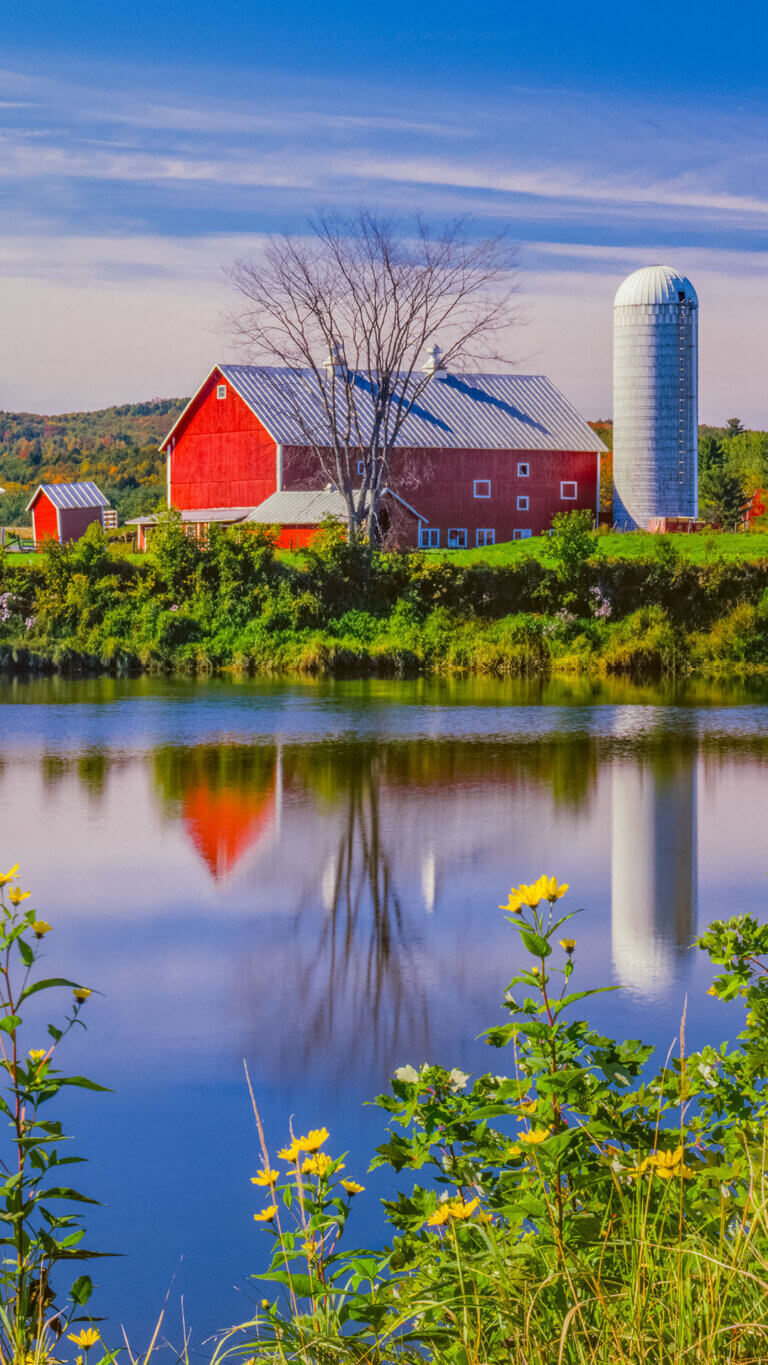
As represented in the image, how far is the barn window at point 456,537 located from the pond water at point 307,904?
27.3 metres

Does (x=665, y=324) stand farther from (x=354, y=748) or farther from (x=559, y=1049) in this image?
(x=559, y=1049)

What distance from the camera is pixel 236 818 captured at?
12.8 metres

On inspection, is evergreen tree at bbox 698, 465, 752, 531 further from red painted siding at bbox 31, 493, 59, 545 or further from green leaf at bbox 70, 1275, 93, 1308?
green leaf at bbox 70, 1275, 93, 1308

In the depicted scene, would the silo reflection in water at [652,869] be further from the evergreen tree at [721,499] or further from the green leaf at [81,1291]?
the evergreen tree at [721,499]

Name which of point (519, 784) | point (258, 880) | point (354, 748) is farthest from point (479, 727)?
point (258, 880)

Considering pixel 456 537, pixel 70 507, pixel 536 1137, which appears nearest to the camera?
pixel 536 1137

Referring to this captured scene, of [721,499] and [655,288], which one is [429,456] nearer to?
[655,288]

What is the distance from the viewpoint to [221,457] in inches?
1898

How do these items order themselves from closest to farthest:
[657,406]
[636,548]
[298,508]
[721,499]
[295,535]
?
[636,548] → [295,535] → [298,508] → [657,406] → [721,499]

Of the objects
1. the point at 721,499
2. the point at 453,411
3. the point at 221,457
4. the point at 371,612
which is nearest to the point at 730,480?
the point at 721,499

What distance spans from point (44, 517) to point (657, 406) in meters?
25.8

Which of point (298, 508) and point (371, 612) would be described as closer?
point (371, 612)

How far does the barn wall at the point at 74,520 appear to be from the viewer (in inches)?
2287

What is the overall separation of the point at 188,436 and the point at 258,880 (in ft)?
136
